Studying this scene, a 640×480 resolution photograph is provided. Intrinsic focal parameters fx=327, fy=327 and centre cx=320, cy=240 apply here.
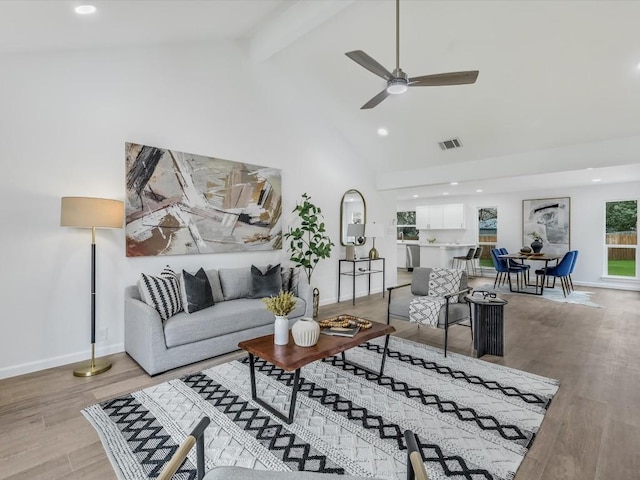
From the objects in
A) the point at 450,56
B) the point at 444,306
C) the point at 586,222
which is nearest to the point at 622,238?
the point at 586,222

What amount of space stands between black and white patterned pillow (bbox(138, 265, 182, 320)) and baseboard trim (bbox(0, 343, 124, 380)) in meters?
0.70

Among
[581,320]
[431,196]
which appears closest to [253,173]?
[581,320]

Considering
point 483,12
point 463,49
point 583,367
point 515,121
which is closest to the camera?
point 583,367

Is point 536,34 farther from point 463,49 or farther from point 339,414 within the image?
point 339,414

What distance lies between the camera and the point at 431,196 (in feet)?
33.9

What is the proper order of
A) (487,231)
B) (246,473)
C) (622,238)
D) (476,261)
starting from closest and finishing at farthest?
(246,473) < (622,238) < (487,231) < (476,261)

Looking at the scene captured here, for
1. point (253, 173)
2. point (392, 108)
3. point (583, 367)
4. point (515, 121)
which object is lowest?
point (583, 367)

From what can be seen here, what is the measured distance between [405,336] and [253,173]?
304 cm

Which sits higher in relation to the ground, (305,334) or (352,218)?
(352,218)

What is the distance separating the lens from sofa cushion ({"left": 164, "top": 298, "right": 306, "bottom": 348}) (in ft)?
10.1

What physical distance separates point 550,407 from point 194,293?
329 cm

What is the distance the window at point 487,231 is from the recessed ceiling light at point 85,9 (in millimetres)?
9896

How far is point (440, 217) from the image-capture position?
33.7 ft

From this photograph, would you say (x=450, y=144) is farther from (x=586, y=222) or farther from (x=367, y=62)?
(x=586, y=222)
